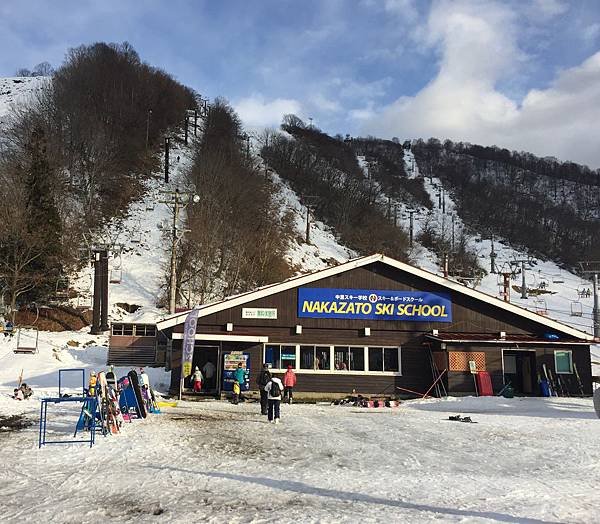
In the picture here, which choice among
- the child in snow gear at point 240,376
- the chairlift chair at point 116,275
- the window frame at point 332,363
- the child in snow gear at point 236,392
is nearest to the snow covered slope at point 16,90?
the chairlift chair at point 116,275

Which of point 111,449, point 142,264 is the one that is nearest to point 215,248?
point 142,264

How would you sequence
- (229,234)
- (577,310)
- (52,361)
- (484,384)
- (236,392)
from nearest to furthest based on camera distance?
1. (236,392)
2. (484,384)
3. (52,361)
4. (229,234)
5. (577,310)

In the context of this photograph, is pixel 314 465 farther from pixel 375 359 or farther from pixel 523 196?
pixel 523 196

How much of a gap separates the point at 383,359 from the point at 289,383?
16.7ft

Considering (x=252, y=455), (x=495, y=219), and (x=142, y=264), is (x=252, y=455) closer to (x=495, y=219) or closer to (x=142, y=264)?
(x=142, y=264)

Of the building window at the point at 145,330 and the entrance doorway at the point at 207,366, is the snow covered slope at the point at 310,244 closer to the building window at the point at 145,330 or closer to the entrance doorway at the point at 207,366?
the building window at the point at 145,330

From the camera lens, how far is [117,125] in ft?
225

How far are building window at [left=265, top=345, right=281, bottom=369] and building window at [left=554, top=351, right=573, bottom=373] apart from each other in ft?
36.3

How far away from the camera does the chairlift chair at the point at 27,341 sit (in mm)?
23562

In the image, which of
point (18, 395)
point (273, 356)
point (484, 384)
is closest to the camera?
point (18, 395)

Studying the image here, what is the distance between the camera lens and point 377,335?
68.9 ft

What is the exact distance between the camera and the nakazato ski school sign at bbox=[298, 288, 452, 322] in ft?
68.7

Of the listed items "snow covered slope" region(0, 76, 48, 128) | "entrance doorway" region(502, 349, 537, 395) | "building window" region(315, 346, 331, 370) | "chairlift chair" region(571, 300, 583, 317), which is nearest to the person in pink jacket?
"building window" region(315, 346, 331, 370)

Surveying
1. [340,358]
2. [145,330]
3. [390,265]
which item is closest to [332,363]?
[340,358]
